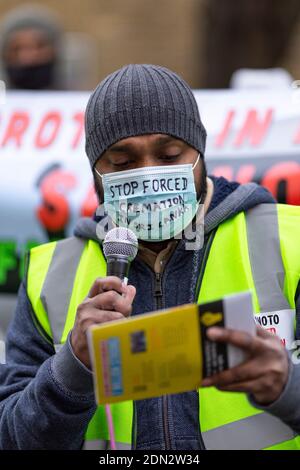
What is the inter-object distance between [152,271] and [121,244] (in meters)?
0.41

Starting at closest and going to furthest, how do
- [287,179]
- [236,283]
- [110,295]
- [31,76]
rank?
[110,295]
[236,283]
[287,179]
[31,76]

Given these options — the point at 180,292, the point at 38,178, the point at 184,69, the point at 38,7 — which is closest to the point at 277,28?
the point at 184,69

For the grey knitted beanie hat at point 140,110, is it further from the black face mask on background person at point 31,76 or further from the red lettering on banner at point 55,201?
the black face mask on background person at point 31,76

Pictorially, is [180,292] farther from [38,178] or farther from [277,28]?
[277,28]

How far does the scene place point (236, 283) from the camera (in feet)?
9.62

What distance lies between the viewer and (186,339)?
7.45 ft

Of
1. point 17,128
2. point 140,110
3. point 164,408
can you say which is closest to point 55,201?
point 17,128

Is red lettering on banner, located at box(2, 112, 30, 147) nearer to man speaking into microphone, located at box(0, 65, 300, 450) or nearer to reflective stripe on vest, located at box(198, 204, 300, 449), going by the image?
man speaking into microphone, located at box(0, 65, 300, 450)

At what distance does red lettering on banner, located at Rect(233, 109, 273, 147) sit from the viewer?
4934 millimetres

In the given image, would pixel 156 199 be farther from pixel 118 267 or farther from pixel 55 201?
pixel 55 201

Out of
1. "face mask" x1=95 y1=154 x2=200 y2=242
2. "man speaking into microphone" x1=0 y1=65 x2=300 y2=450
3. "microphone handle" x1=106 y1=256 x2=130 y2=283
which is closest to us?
"microphone handle" x1=106 y1=256 x2=130 y2=283

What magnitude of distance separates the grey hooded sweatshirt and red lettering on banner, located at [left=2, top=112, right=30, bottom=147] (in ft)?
6.93

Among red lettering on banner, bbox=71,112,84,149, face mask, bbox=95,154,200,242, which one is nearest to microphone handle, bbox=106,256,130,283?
face mask, bbox=95,154,200,242
